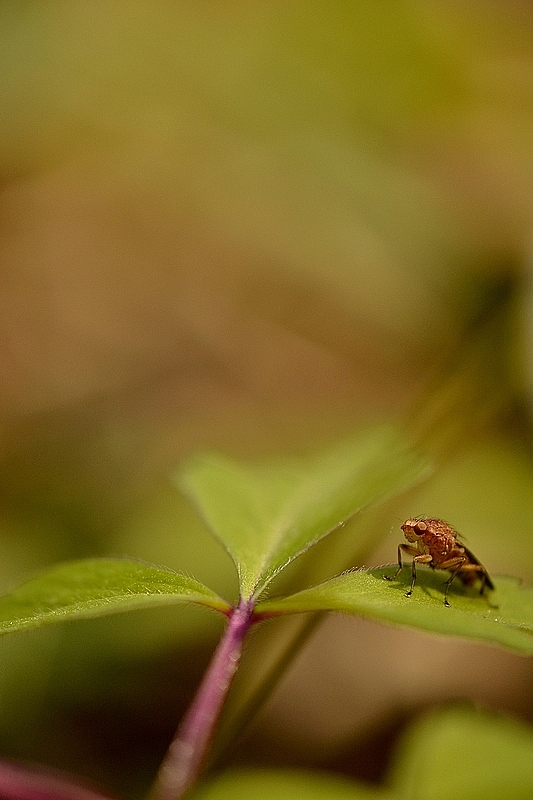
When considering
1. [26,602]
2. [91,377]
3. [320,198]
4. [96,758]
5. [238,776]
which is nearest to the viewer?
[26,602]

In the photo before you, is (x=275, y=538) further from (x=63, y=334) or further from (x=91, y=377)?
(x=63, y=334)

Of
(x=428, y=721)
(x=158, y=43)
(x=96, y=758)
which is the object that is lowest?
(x=96, y=758)

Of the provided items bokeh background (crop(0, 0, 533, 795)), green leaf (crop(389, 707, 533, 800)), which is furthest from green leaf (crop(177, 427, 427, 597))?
green leaf (crop(389, 707, 533, 800))

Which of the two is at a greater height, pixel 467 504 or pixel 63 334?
pixel 467 504

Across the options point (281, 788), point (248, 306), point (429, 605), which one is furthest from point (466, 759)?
point (248, 306)

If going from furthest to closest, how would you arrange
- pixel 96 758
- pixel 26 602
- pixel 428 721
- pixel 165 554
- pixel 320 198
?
pixel 320 198 < pixel 165 554 < pixel 96 758 < pixel 428 721 < pixel 26 602

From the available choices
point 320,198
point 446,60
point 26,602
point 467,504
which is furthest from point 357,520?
point 446,60
